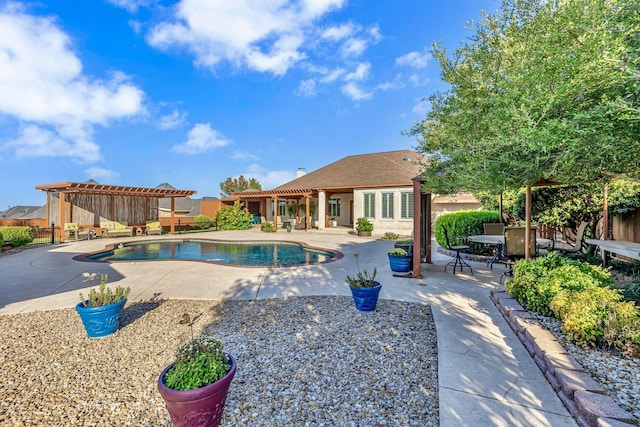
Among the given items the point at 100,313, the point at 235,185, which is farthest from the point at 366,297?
the point at 235,185

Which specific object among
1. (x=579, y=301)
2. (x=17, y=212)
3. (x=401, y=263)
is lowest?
(x=401, y=263)

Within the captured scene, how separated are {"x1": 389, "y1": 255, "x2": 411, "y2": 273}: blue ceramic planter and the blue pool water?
3.60m

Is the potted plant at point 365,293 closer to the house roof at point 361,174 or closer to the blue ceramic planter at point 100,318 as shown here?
the blue ceramic planter at point 100,318

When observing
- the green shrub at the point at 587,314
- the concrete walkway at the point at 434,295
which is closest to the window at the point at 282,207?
the concrete walkway at the point at 434,295

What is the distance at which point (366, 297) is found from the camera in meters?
4.58

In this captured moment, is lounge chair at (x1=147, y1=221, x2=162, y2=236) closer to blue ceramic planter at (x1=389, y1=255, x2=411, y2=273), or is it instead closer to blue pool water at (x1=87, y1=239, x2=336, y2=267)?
blue pool water at (x1=87, y1=239, x2=336, y2=267)

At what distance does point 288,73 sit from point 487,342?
58.7 ft

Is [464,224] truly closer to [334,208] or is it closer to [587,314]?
[587,314]

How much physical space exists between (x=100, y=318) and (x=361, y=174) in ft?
59.4

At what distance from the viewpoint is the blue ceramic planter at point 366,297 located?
14.9 ft

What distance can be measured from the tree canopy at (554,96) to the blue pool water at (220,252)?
6.94 meters

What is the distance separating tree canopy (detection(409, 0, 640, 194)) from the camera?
230 centimetres

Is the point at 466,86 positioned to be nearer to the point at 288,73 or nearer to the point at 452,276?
the point at 452,276

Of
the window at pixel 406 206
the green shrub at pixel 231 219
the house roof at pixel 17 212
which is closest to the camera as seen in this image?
the window at pixel 406 206
